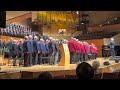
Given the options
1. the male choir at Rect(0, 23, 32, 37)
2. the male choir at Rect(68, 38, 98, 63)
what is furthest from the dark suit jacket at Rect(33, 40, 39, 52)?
the male choir at Rect(0, 23, 32, 37)

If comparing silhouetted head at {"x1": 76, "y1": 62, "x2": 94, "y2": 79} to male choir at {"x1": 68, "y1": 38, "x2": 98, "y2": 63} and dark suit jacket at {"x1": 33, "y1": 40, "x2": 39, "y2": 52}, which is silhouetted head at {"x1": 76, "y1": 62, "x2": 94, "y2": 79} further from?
male choir at {"x1": 68, "y1": 38, "x2": 98, "y2": 63}

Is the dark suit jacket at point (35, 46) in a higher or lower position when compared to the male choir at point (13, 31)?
lower

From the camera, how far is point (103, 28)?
1570 cm

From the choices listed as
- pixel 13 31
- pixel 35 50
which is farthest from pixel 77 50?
pixel 13 31

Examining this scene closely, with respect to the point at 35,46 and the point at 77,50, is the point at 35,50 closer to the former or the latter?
the point at 35,46

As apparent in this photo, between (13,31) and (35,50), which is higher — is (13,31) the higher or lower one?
the higher one

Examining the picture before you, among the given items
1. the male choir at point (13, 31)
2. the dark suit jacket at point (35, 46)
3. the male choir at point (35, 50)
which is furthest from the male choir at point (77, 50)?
the male choir at point (13, 31)

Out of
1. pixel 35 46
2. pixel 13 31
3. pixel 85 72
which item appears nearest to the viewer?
pixel 85 72

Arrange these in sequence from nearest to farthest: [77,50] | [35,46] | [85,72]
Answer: [85,72] → [35,46] → [77,50]

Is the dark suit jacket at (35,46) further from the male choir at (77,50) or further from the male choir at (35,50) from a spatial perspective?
the male choir at (77,50)
